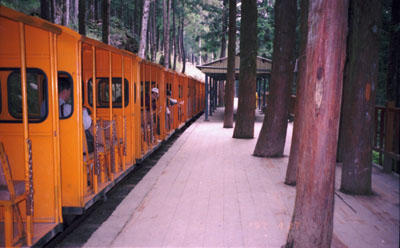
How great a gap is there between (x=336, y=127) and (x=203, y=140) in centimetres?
918

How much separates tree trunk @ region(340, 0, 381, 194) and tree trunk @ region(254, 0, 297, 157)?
267 centimetres

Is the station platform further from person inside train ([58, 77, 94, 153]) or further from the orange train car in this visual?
person inside train ([58, 77, 94, 153])

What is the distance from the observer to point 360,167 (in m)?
5.83

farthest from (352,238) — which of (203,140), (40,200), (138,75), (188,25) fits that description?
(188,25)

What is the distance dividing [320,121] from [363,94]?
280cm

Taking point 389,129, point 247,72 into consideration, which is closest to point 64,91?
point 389,129

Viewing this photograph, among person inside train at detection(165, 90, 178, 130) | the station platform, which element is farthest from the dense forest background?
the station platform

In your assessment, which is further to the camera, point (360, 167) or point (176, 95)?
point (176, 95)

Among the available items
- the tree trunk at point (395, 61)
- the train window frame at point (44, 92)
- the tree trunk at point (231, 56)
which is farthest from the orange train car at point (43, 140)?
the tree trunk at point (395, 61)

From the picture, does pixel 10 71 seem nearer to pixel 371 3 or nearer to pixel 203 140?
pixel 371 3

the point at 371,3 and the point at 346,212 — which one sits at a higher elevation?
the point at 371,3

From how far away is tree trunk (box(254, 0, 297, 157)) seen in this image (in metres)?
8.48

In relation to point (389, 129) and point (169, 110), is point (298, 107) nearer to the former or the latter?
point (389, 129)

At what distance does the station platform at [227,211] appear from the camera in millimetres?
4246
